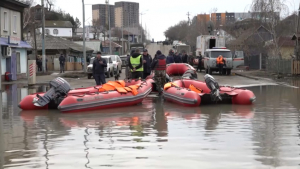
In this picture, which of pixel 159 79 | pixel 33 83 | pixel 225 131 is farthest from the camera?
pixel 33 83

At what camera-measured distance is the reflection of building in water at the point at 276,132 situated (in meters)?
7.36

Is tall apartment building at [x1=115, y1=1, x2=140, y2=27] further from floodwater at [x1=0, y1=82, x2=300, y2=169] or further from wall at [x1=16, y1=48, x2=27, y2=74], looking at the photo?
floodwater at [x1=0, y1=82, x2=300, y2=169]

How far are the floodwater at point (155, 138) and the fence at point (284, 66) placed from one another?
16713 mm

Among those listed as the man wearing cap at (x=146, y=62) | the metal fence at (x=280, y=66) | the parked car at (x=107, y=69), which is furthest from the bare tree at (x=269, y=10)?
the man wearing cap at (x=146, y=62)

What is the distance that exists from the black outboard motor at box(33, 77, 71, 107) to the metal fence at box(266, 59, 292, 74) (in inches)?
791

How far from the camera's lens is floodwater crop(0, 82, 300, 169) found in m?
7.23

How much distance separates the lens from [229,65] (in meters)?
34.2

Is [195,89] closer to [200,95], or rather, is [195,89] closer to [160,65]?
[200,95]

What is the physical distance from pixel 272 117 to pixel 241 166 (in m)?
5.43

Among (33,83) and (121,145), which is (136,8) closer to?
(33,83)

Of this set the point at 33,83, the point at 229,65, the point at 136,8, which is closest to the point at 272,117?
the point at 33,83

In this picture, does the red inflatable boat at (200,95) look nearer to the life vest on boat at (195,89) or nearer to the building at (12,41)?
the life vest on boat at (195,89)

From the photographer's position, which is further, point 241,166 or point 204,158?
point 204,158

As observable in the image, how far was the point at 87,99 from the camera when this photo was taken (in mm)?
13242
